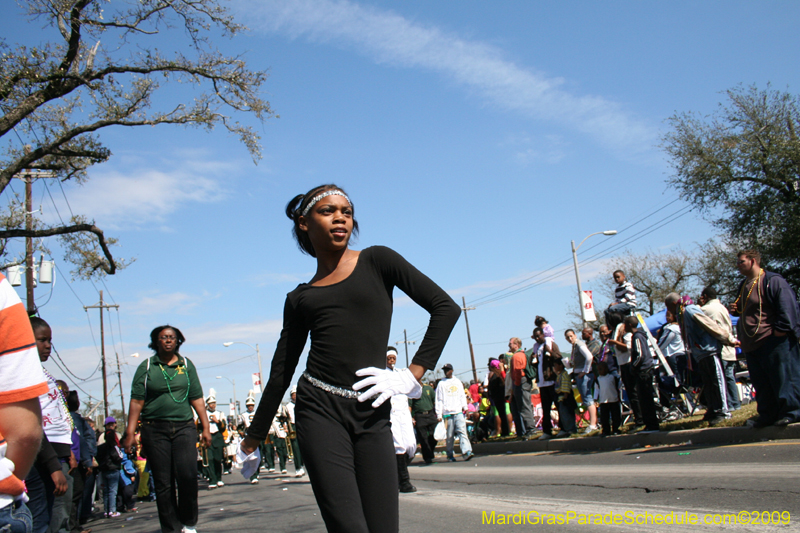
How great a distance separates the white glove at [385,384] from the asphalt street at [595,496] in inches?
105

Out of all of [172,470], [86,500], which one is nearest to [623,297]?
[172,470]

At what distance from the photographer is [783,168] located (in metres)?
32.7

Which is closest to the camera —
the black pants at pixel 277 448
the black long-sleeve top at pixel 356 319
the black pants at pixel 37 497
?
the black long-sleeve top at pixel 356 319

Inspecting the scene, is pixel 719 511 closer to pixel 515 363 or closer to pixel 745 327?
pixel 745 327

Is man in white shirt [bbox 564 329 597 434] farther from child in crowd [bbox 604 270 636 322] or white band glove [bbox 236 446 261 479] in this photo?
white band glove [bbox 236 446 261 479]

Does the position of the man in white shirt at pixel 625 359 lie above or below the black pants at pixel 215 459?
above

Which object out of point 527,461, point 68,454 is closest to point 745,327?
point 527,461

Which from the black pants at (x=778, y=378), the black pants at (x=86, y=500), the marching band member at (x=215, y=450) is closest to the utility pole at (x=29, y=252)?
the marching band member at (x=215, y=450)

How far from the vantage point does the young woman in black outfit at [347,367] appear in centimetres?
259

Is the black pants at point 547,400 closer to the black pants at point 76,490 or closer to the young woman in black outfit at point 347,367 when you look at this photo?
the black pants at point 76,490

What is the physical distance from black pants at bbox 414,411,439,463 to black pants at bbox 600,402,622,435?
4.04m

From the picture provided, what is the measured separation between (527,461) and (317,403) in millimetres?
8722

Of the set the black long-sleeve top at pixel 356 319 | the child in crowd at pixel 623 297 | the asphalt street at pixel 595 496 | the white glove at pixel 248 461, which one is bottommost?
the asphalt street at pixel 595 496

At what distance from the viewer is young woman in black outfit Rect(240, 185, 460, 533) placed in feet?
8.50
